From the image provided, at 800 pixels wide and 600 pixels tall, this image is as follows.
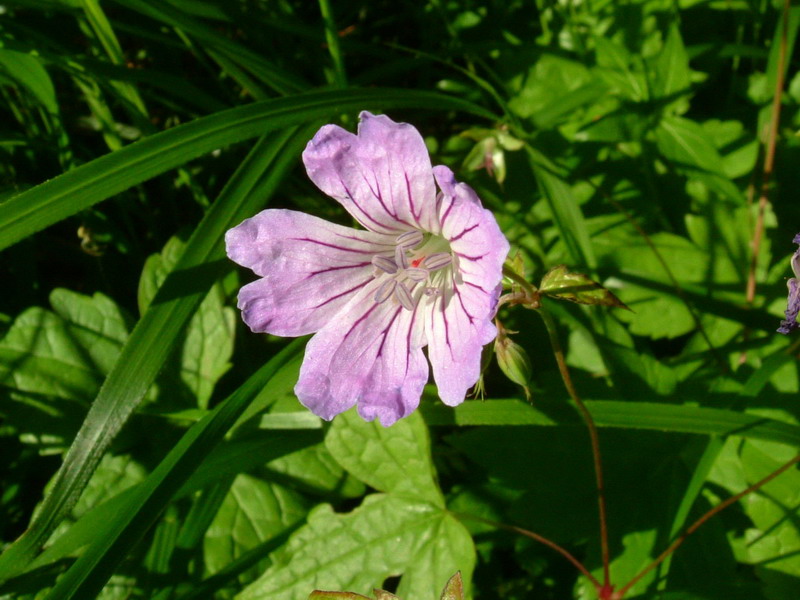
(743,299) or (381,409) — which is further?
(743,299)

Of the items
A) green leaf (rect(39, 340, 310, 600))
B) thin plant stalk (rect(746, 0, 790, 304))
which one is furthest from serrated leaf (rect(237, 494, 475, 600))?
thin plant stalk (rect(746, 0, 790, 304))

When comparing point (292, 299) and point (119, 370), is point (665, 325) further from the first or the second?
point (119, 370)

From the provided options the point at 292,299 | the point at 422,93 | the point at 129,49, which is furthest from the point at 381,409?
the point at 129,49

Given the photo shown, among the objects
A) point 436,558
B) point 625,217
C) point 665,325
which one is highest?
Result: point 625,217

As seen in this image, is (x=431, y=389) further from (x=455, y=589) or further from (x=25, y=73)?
(x=25, y=73)

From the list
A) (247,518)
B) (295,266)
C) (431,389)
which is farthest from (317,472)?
(295,266)

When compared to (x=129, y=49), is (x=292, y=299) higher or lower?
lower
